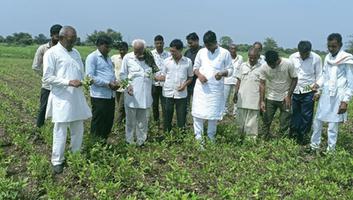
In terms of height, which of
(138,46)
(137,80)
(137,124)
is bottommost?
A: (137,124)

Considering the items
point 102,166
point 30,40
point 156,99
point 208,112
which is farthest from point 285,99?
point 30,40

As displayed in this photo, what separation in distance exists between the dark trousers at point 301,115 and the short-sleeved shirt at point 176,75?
203 centimetres

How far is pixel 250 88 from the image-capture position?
→ 811 cm

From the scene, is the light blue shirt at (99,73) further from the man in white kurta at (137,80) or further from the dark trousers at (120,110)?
the dark trousers at (120,110)

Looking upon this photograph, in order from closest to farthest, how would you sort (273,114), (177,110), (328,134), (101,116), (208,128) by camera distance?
(101,116)
(328,134)
(208,128)
(177,110)
(273,114)

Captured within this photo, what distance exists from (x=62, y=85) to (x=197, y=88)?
244 centimetres

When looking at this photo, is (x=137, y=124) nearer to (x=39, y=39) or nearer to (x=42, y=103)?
(x=42, y=103)

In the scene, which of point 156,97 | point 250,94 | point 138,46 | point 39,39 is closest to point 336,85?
point 250,94

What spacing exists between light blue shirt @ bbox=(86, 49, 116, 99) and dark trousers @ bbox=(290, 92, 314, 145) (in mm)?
3372

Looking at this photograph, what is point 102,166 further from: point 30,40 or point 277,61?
point 30,40

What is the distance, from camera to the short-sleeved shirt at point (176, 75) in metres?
8.02

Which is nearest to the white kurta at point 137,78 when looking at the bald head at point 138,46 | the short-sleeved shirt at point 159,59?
the bald head at point 138,46

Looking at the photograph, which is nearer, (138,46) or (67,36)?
(67,36)

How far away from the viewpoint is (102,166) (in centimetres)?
622
